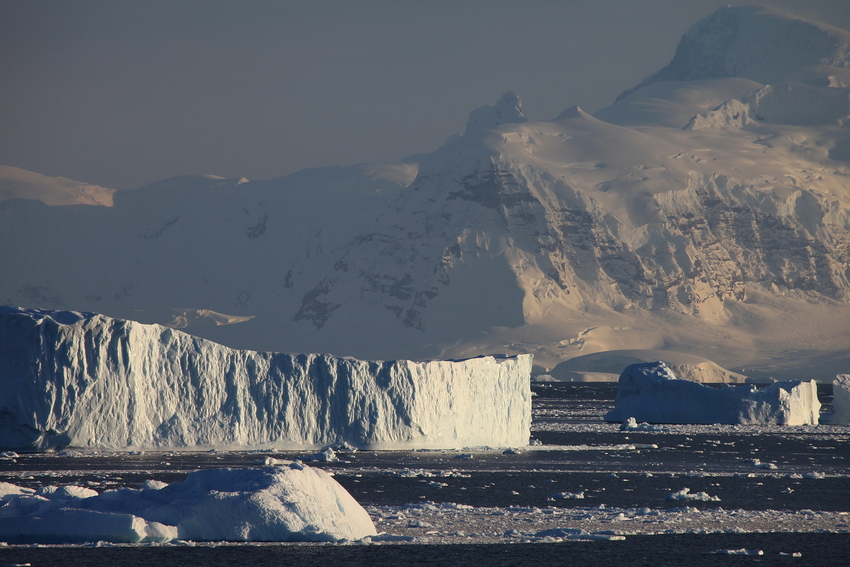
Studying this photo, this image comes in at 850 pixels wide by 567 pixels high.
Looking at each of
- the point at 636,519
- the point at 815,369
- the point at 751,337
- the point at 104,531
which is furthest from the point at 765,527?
the point at 751,337

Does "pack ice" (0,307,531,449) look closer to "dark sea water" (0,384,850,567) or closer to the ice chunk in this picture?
"dark sea water" (0,384,850,567)

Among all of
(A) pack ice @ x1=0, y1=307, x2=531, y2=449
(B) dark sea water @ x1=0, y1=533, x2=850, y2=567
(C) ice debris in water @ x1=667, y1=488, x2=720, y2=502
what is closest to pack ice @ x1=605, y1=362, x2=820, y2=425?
(A) pack ice @ x1=0, y1=307, x2=531, y2=449

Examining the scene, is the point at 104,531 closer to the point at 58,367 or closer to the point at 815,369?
the point at 58,367

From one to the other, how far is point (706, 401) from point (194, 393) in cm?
3801

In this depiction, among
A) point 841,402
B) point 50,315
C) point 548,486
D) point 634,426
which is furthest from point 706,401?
point 50,315

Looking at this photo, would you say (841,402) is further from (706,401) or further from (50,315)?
(50,315)

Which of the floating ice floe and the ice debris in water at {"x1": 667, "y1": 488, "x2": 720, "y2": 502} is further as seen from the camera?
the ice debris in water at {"x1": 667, "y1": 488, "x2": 720, "y2": 502}

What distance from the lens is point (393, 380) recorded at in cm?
3684

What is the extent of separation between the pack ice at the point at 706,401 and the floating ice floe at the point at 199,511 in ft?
152

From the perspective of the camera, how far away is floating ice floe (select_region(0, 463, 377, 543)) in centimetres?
1889

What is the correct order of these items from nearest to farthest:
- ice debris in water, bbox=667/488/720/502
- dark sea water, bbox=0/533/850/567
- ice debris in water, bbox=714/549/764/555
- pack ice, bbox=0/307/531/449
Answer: dark sea water, bbox=0/533/850/567
ice debris in water, bbox=714/549/764/555
ice debris in water, bbox=667/488/720/502
pack ice, bbox=0/307/531/449

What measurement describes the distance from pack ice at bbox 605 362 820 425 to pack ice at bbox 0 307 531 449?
88.4 feet

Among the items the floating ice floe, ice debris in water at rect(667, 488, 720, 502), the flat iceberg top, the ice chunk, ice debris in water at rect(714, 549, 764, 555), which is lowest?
ice debris in water at rect(714, 549, 764, 555)

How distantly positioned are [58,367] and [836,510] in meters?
21.0
